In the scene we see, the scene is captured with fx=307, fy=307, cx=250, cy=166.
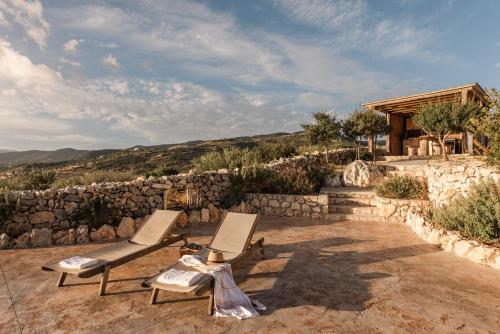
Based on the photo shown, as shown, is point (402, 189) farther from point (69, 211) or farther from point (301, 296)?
point (69, 211)

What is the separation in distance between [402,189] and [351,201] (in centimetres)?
161

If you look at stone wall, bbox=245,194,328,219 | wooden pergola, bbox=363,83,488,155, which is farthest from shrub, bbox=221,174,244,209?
wooden pergola, bbox=363,83,488,155

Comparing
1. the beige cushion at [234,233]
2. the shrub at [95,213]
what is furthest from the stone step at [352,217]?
the shrub at [95,213]

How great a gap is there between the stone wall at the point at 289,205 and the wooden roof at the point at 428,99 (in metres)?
10.1

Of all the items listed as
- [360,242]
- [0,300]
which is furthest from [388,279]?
[0,300]

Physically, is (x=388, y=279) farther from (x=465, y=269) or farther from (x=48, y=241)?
(x=48, y=241)

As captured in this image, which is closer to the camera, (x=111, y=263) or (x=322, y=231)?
(x=111, y=263)

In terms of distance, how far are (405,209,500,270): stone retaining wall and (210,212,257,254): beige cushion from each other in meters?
3.96

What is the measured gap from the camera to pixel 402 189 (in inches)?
385

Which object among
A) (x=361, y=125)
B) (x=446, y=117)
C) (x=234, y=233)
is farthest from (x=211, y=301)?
(x=361, y=125)

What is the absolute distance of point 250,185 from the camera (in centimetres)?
1088

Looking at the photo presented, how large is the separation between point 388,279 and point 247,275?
7.39ft

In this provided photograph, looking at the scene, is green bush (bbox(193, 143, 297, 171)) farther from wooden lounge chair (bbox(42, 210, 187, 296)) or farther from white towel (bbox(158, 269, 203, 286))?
white towel (bbox(158, 269, 203, 286))

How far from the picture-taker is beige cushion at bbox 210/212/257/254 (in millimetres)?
5457
